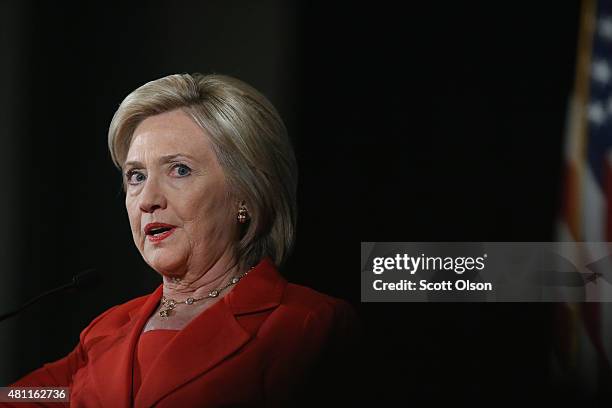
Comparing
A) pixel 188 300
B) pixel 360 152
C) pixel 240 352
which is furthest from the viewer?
pixel 360 152

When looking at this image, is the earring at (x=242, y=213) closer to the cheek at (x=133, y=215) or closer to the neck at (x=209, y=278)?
the neck at (x=209, y=278)

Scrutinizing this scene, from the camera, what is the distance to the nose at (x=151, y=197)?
2.76 m

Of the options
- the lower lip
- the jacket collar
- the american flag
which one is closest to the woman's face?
the lower lip

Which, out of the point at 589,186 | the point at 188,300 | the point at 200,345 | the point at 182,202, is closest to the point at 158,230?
the point at 182,202

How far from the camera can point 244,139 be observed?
277cm

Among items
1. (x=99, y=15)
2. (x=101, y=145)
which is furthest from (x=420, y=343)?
(x=99, y=15)

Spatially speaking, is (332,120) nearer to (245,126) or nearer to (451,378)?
(245,126)

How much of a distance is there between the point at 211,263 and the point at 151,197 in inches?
10.0

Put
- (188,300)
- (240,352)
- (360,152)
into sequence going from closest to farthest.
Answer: (240,352), (188,300), (360,152)

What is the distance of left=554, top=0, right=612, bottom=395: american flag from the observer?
2.83 metres

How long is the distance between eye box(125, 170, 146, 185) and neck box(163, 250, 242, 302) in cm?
30

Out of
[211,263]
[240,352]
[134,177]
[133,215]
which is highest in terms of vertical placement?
[134,177]

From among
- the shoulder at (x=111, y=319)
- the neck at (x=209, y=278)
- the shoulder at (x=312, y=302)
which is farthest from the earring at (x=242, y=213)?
the shoulder at (x=111, y=319)

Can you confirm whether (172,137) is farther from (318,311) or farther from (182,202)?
(318,311)
